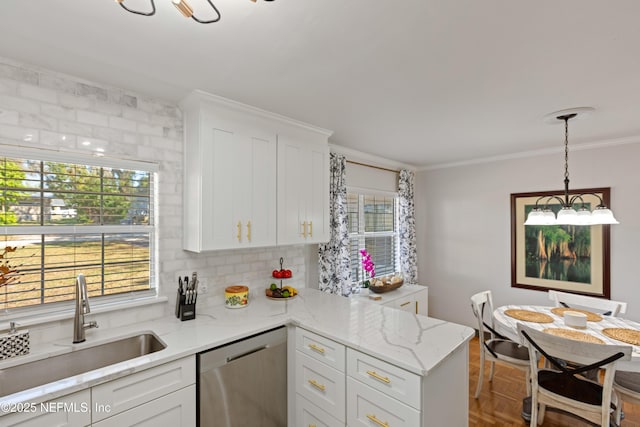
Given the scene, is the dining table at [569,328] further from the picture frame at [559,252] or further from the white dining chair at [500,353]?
the picture frame at [559,252]

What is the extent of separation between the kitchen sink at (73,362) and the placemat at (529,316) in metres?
2.71

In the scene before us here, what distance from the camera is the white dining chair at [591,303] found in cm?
271

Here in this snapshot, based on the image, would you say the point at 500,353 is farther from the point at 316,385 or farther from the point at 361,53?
the point at 361,53

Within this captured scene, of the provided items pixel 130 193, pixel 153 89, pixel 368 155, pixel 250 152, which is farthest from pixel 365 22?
pixel 368 155

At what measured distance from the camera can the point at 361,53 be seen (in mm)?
1523

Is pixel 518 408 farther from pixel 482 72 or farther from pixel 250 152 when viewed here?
pixel 250 152

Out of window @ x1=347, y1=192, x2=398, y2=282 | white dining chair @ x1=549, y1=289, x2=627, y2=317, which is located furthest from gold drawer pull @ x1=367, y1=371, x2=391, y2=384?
white dining chair @ x1=549, y1=289, x2=627, y2=317

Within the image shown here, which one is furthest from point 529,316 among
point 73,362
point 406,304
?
point 73,362

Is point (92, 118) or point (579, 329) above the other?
point (92, 118)

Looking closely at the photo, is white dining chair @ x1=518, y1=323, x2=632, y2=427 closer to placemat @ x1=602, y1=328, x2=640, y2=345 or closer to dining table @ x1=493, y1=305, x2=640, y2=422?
dining table @ x1=493, y1=305, x2=640, y2=422

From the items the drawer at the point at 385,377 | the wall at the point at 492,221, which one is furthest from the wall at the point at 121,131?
the wall at the point at 492,221

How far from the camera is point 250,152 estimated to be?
7.48 feet

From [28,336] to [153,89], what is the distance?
157 centimetres

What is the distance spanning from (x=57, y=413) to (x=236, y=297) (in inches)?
46.8
